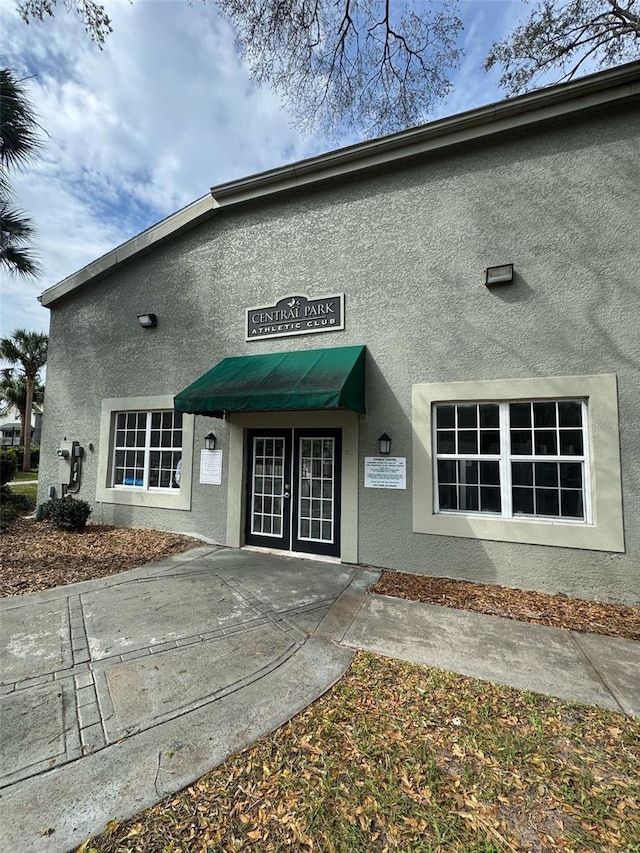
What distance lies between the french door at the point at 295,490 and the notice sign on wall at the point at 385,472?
68 centimetres

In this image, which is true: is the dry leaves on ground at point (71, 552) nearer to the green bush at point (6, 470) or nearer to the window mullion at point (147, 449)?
the window mullion at point (147, 449)

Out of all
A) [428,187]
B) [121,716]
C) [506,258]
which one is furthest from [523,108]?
[121,716]

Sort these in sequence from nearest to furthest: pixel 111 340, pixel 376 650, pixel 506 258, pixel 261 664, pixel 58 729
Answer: pixel 58 729, pixel 261 664, pixel 376 650, pixel 506 258, pixel 111 340

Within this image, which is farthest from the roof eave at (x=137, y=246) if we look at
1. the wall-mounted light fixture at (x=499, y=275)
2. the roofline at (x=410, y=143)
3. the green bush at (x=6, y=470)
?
the wall-mounted light fixture at (x=499, y=275)

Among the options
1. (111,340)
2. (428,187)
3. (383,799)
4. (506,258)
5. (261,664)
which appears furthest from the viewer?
(111,340)

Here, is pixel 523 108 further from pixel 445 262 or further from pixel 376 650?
pixel 376 650

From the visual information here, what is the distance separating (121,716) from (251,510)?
17.7 ft

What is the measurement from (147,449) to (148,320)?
10.7 feet

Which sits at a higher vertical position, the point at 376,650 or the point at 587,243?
the point at 587,243

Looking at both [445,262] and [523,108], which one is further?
[445,262]

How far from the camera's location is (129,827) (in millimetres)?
2262

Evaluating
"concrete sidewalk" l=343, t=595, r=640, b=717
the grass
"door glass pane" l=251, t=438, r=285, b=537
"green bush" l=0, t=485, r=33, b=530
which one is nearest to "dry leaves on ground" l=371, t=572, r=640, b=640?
"concrete sidewalk" l=343, t=595, r=640, b=717

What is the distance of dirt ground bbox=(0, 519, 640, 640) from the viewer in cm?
534

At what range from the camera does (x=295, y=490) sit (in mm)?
8164
